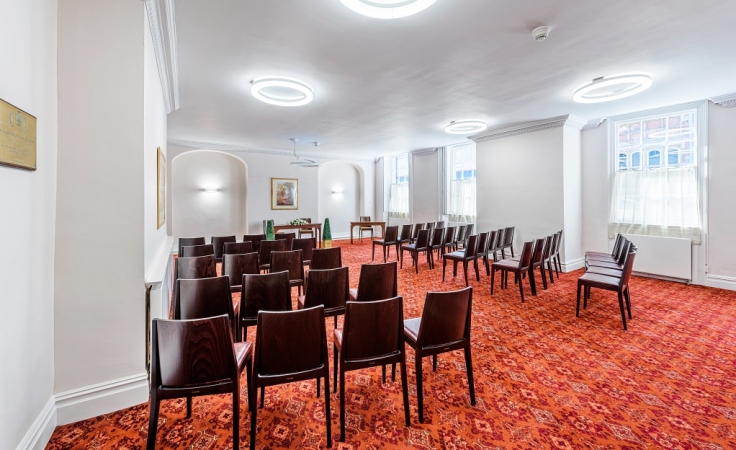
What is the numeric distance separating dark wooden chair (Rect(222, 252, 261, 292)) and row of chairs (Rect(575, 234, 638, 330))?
373 cm

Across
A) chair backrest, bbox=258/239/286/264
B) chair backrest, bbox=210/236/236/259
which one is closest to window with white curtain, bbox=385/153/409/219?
chair backrest, bbox=258/239/286/264

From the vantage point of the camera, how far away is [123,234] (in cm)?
219

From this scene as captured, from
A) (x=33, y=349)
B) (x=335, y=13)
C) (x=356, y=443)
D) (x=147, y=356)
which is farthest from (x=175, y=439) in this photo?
(x=335, y=13)

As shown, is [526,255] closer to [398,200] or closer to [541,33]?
[541,33]

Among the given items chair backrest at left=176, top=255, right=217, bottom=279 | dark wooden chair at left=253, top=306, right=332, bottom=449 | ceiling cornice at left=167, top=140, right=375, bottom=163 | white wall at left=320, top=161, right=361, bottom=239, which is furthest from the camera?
white wall at left=320, top=161, right=361, bottom=239

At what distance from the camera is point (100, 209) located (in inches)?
83.7

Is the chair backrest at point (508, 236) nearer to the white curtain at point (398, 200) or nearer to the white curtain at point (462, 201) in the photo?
the white curtain at point (462, 201)

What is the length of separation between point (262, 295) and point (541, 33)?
332 centimetres

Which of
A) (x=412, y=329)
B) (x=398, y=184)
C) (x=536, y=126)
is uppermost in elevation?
(x=536, y=126)

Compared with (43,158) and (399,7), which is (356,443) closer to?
(43,158)

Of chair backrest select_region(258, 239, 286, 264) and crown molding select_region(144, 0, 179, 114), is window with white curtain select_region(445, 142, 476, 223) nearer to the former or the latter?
chair backrest select_region(258, 239, 286, 264)

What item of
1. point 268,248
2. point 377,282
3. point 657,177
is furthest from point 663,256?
point 268,248

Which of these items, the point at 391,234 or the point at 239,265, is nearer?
the point at 239,265

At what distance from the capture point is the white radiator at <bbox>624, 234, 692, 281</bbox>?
5230mm
